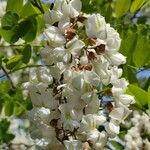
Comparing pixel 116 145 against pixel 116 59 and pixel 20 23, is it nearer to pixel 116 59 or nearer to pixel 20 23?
pixel 20 23

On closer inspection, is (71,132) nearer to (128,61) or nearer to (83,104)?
(83,104)

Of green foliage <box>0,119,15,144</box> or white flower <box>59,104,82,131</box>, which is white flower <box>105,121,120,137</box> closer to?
white flower <box>59,104,82,131</box>

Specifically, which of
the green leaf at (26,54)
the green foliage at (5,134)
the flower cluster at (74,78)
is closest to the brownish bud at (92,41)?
the flower cluster at (74,78)

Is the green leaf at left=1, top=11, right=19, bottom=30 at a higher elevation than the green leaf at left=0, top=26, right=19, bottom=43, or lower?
higher

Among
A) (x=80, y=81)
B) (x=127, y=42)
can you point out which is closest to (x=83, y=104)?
(x=80, y=81)

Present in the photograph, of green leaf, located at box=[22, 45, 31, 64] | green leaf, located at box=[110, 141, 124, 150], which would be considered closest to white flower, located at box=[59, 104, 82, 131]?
green leaf, located at box=[22, 45, 31, 64]

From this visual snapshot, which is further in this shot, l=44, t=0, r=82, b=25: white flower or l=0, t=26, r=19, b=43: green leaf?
l=0, t=26, r=19, b=43: green leaf

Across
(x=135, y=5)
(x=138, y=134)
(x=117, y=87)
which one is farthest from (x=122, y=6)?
(x=138, y=134)
